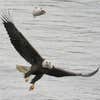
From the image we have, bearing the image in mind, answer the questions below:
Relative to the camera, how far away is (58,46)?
17.2m

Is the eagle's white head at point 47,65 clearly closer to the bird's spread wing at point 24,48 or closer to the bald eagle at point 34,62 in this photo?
the bald eagle at point 34,62

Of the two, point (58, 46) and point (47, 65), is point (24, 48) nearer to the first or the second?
point (47, 65)

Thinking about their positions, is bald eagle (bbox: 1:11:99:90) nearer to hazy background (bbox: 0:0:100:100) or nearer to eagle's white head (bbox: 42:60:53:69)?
eagle's white head (bbox: 42:60:53:69)

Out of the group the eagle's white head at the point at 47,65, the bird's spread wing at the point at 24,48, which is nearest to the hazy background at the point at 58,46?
the bird's spread wing at the point at 24,48

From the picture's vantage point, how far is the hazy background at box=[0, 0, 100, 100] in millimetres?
13500

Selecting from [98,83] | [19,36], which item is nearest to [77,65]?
[98,83]

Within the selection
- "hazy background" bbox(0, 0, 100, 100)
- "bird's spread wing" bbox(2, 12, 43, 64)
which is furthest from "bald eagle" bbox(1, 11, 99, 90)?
"hazy background" bbox(0, 0, 100, 100)

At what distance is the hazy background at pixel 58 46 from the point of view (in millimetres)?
13500

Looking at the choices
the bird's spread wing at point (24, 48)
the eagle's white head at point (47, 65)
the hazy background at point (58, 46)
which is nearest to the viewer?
the eagle's white head at point (47, 65)

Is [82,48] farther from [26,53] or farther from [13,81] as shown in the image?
[26,53]

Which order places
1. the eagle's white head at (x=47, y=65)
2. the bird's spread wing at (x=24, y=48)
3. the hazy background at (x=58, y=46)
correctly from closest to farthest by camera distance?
1. the eagle's white head at (x=47, y=65)
2. the bird's spread wing at (x=24, y=48)
3. the hazy background at (x=58, y=46)

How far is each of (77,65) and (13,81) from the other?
1.86 meters

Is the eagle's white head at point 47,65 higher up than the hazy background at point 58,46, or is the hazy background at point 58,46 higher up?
the eagle's white head at point 47,65

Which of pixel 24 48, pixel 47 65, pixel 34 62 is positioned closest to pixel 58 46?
pixel 24 48
